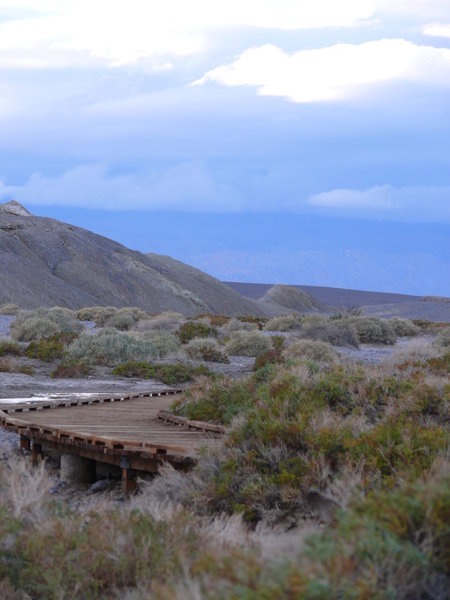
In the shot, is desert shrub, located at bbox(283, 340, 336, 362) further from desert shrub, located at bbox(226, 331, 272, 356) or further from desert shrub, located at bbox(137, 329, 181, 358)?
desert shrub, located at bbox(226, 331, 272, 356)

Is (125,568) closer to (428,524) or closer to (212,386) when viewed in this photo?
(428,524)

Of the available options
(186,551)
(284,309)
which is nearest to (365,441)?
(186,551)

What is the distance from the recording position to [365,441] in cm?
736

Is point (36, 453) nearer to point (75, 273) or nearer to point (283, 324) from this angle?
point (283, 324)

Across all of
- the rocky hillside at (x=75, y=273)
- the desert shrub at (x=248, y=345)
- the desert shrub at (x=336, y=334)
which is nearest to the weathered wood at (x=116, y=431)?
the desert shrub at (x=248, y=345)

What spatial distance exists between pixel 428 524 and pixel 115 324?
3176 cm

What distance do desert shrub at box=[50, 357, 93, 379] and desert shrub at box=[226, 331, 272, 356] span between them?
5959 mm

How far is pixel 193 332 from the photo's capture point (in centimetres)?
2842

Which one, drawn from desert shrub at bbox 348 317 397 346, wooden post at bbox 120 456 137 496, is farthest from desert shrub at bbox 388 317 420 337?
wooden post at bbox 120 456 137 496

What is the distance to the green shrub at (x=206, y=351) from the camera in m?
23.1

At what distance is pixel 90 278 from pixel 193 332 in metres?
43.7

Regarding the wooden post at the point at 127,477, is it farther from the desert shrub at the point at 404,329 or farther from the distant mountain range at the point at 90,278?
the distant mountain range at the point at 90,278

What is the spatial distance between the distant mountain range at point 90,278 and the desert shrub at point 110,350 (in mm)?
37251

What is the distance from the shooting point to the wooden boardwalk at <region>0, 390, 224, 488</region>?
348 inches
